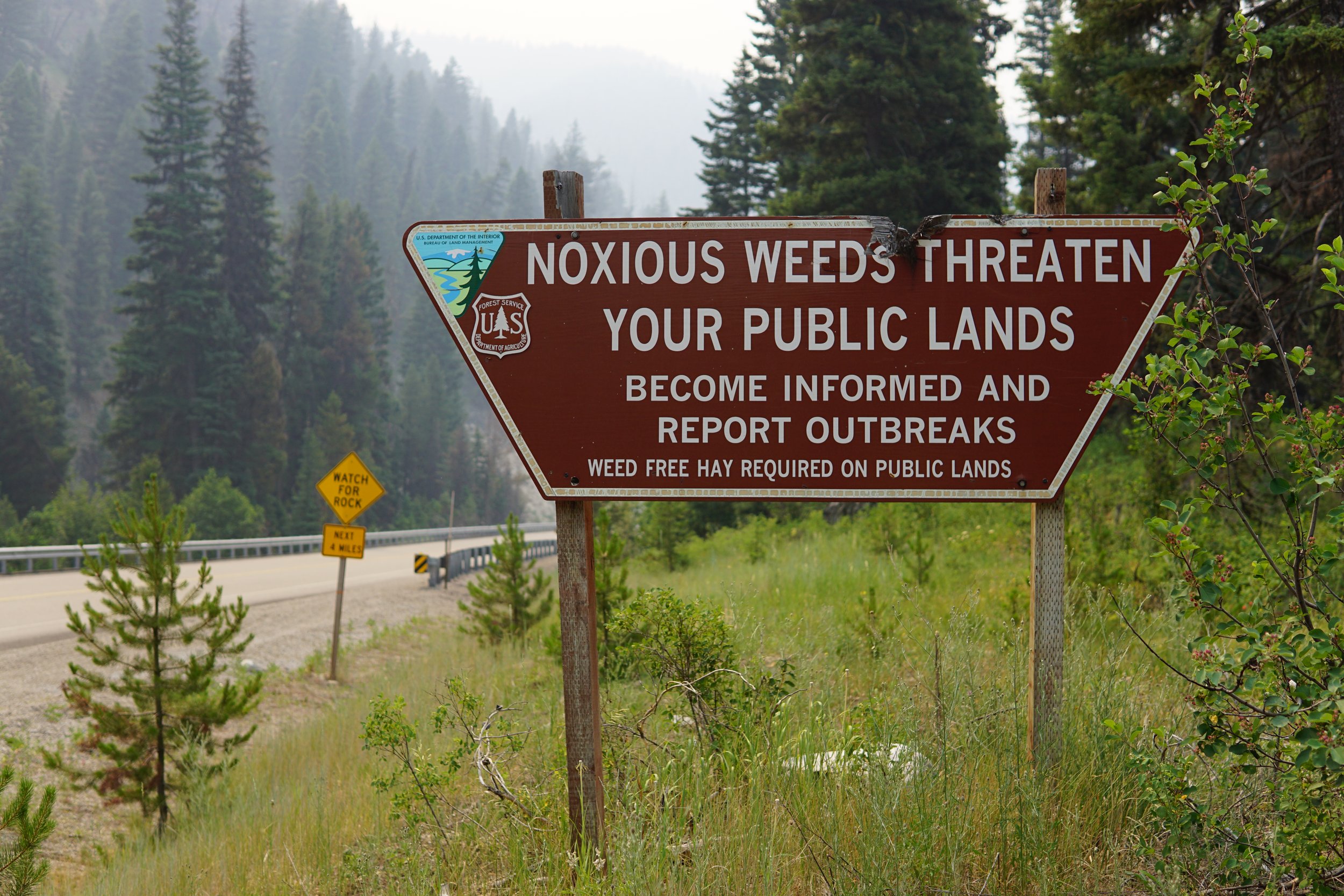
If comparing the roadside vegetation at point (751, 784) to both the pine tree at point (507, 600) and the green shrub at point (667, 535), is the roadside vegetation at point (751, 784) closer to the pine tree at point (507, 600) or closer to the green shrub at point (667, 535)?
the pine tree at point (507, 600)

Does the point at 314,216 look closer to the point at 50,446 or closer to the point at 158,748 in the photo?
the point at 50,446

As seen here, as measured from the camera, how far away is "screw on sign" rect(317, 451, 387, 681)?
12.1 meters

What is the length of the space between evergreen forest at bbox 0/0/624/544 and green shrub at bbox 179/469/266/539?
0.30 feet

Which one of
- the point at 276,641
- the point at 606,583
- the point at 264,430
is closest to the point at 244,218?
the point at 264,430

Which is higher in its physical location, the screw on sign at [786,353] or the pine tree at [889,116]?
the pine tree at [889,116]

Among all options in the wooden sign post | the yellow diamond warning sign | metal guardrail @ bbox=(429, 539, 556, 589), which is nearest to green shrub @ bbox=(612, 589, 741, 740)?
the wooden sign post

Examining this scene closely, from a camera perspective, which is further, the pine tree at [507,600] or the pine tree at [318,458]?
the pine tree at [318,458]

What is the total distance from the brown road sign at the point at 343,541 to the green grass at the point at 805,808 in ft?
20.8

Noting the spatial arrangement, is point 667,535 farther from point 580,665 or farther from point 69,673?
point 580,665

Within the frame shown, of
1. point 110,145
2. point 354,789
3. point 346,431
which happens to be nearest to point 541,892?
A: point 354,789

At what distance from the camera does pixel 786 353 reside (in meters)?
2.98

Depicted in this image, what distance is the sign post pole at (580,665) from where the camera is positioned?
2.96m

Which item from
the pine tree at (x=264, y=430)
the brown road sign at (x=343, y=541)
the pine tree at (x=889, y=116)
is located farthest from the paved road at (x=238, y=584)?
the pine tree at (x=264, y=430)

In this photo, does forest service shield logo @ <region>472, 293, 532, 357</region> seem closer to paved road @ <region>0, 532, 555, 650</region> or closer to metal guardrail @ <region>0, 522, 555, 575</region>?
metal guardrail @ <region>0, 522, 555, 575</region>
